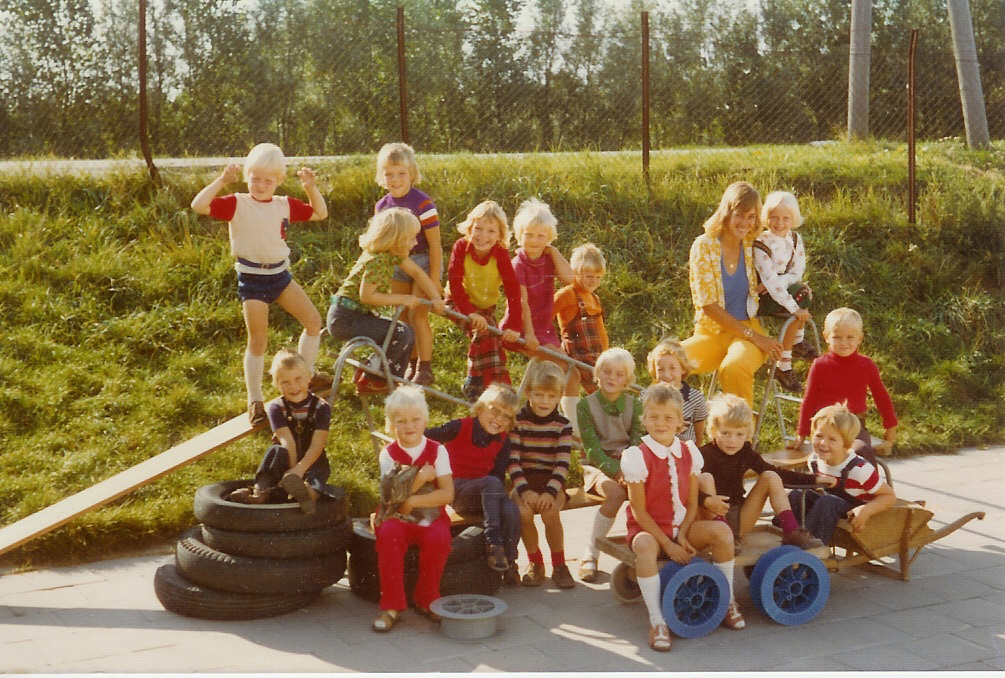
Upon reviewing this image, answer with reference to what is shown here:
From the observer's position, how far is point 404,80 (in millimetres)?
9727

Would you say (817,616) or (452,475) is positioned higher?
Result: (452,475)

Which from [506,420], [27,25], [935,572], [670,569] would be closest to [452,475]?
[506,420]

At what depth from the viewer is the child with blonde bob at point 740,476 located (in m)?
5.04

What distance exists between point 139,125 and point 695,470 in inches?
259

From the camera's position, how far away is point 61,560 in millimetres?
5688

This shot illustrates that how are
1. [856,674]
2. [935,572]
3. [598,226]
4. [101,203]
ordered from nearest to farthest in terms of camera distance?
1. [856,674]
2. [935,572]
3. [101,203]
4. [598,226]

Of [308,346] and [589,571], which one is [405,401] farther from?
[589,571]

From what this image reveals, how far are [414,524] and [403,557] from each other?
145 mm

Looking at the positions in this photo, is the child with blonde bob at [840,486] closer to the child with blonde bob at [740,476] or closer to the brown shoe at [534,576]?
the child with blonde bob at [740,476]

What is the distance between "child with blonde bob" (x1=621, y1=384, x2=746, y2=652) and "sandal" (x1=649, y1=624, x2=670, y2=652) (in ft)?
0.33

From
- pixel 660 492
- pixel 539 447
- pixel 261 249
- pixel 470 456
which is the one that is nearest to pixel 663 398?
pixel 660 492

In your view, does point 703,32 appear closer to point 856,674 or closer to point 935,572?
point 935,572

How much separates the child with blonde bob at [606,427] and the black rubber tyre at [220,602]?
1365mm

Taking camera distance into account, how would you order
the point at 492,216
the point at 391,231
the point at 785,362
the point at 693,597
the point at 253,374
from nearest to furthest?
the point at 693,597
the point at 253,374
the point at 391,231
the point at 492,216
the point at 785,362
